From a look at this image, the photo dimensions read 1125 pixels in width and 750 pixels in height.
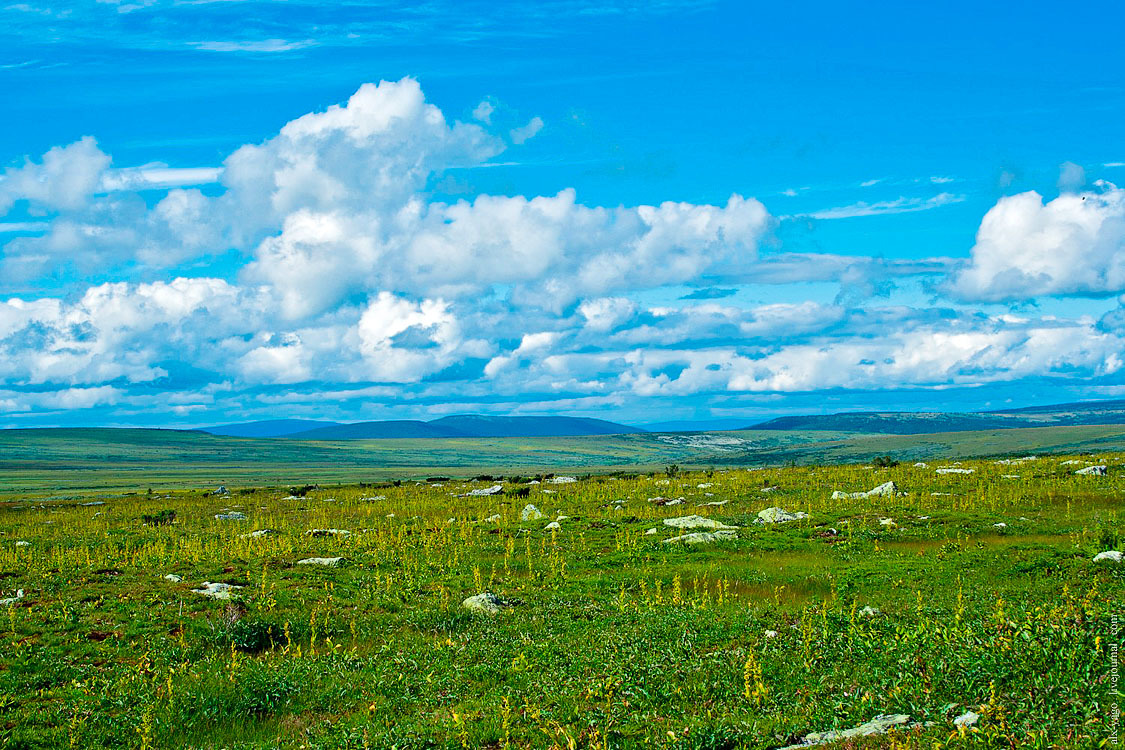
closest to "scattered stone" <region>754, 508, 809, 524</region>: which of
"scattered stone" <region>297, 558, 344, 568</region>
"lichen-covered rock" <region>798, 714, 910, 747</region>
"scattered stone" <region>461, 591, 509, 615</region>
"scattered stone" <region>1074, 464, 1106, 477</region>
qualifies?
"scattered stone" <region>461, 591, 509, 615</region>

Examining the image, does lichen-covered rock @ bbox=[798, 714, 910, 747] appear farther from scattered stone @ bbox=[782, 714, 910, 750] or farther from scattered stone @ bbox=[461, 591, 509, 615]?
scattered stone @ bbox=[461, 591, 509, 615]

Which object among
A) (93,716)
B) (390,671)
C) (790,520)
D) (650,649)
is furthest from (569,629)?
(790,520)

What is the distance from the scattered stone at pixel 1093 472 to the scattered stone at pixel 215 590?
43728 mm

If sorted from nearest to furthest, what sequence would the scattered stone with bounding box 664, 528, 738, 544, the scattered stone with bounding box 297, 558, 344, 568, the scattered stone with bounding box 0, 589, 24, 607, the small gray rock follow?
the scattered stone with bounding box 0, 589, 24, 607
the scattered stone with bounding box 297, 558, 344, 568
the scattered stone with bounding box 664, 528, 738, 544
the small gray rock

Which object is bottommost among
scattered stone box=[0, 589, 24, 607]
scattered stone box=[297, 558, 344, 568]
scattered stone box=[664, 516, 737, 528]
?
scattered stone box=[297, 558, 344, 568]

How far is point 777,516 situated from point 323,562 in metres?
19.7

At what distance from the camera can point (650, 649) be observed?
16219mm

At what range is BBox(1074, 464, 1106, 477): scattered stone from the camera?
43.9 meters

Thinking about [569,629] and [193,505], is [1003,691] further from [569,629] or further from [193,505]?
[193,505]

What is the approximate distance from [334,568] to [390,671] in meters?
12.0

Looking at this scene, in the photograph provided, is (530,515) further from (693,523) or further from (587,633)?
(587,633)

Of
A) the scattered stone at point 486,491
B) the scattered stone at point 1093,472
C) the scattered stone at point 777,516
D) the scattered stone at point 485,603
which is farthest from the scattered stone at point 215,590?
the scattered stone at point 1093,472

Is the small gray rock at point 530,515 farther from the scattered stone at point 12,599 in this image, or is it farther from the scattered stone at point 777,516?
the scattered stone at point 12,599

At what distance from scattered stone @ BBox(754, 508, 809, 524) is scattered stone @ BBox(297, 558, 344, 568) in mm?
18282
